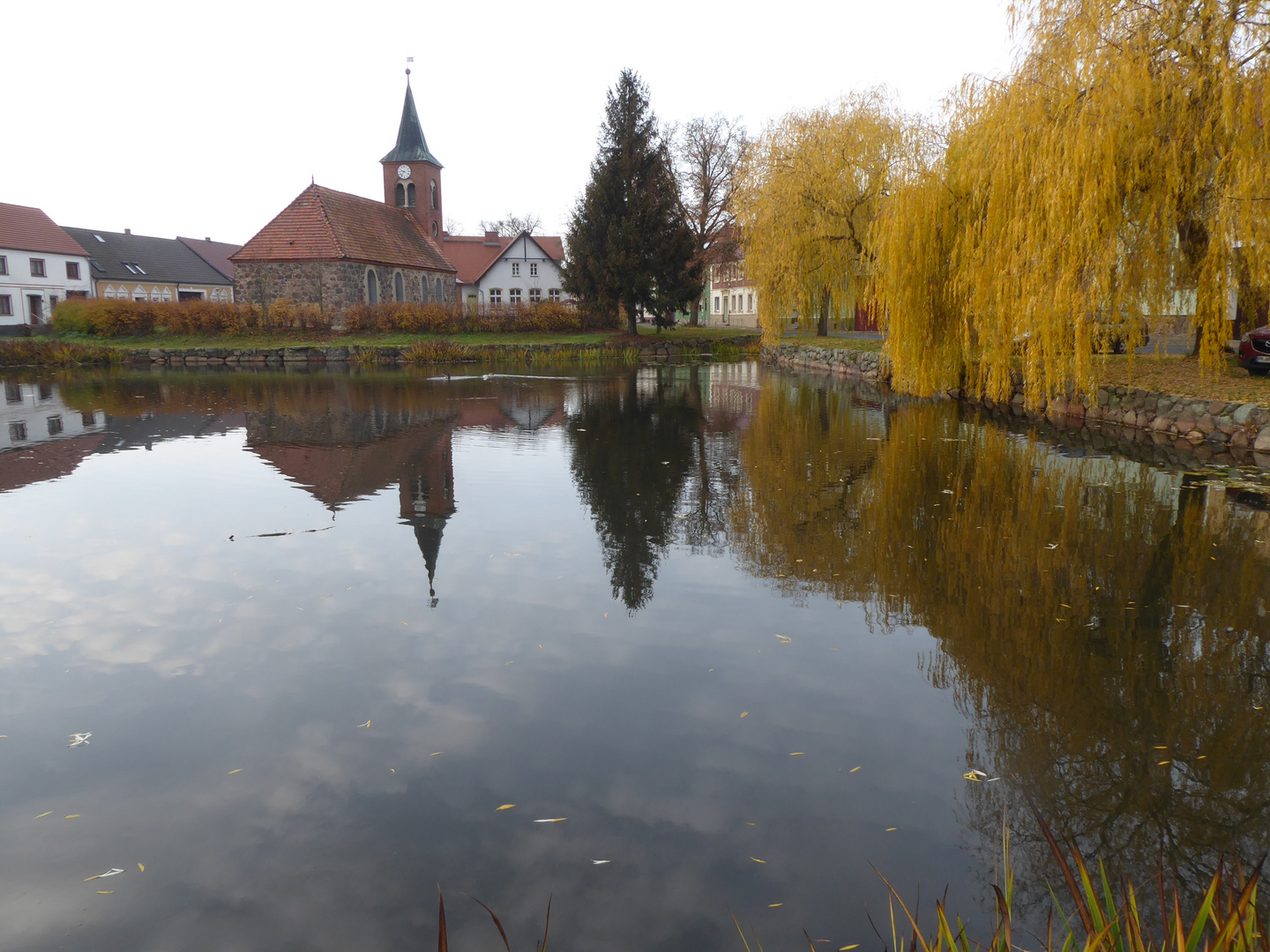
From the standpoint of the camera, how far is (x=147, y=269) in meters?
63.9

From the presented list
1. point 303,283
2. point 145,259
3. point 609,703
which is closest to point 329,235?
point 303,283

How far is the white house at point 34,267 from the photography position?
51625 mm

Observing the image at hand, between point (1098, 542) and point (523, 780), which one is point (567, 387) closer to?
point (1098, 542)

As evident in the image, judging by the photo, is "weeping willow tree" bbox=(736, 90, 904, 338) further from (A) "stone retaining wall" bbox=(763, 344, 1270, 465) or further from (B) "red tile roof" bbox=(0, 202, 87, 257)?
(B) "red tile roof" bbox=(0, 202, 87, 257)

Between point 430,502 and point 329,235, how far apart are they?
131ft

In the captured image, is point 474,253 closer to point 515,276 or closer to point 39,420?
point 515,276

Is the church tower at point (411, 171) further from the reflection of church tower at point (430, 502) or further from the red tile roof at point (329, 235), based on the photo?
the reflection of church tower at point (430, 502)

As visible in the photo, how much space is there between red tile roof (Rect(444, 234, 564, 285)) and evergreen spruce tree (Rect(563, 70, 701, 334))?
22.7m

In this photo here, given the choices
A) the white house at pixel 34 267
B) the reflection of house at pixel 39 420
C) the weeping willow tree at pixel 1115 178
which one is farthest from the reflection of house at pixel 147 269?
the weeping willow tree at pixel 1115 178

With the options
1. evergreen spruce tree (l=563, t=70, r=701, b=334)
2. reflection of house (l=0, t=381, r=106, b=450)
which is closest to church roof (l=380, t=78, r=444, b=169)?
evergreen spruce tree (l=563, t=70, r=701, b=334)

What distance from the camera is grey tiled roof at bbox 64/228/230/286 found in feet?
198

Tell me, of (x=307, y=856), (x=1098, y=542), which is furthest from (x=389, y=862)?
(x=1098, y=542)

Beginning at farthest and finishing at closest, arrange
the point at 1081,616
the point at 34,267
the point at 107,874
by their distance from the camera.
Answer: the point at 34,267, the point at 1081,616, the point at 107,874

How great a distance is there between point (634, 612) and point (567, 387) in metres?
19.8
